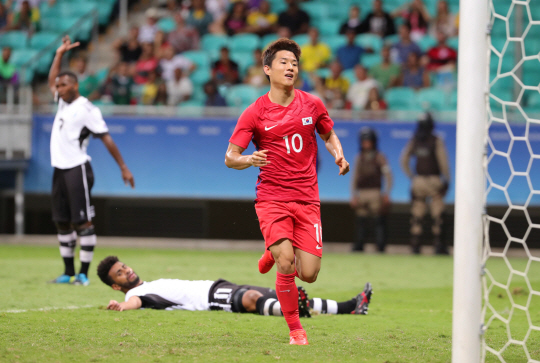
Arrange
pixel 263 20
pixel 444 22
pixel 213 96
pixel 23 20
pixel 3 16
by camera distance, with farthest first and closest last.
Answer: pixel 3 16 → pixel 23 20 → pixel 263 20 → pixel 444 22 → pixel 213 96

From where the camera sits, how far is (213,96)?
13125mm

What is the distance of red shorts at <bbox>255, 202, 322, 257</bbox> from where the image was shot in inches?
193

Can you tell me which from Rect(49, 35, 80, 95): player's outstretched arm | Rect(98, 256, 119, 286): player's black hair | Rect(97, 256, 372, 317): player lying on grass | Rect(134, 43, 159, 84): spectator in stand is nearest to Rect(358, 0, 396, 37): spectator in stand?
Rect(134, 43, 159, 84): spectator in stand

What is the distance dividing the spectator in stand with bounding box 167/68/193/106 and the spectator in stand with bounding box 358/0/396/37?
362 cm

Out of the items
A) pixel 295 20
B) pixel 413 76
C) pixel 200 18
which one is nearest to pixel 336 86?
pixel 413 76

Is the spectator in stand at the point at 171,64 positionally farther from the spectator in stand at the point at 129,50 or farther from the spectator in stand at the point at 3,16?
the spectator in stand at the point at 3,16

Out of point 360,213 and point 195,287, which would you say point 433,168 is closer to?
point 360,213

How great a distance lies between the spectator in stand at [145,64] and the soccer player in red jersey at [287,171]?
915 centimetres

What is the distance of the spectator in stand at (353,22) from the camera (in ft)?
47.7

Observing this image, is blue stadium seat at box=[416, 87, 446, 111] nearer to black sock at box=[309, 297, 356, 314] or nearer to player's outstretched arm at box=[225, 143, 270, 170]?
black sock at box=[309, 297, 356, 314]

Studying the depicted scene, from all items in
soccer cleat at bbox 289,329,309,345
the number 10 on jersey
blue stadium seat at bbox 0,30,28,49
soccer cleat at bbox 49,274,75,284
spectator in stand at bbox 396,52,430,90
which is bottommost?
soccer cleat at bbox 49,274,75,284

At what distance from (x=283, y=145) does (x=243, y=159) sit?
0.38 metres

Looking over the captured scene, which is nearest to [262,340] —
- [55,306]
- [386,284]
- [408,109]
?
[55,306]

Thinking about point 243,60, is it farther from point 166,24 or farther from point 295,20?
point 166,24
